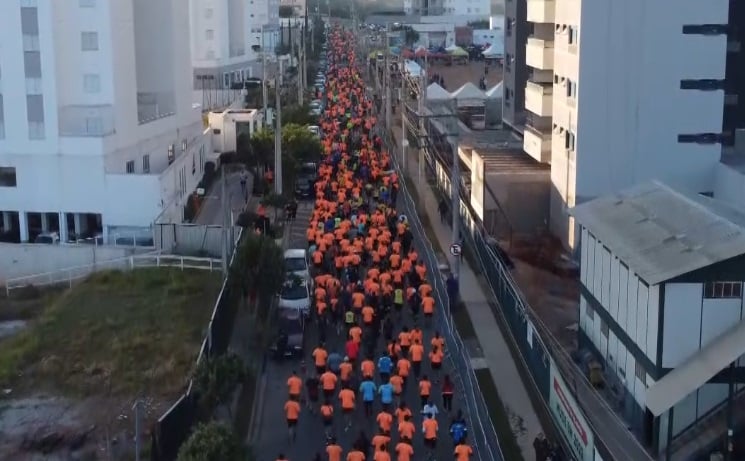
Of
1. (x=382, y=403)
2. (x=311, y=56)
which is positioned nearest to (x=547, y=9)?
(x=382, y=403)

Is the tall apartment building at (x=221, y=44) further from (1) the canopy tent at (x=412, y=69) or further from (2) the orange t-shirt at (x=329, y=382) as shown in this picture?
(2) the orange t-shirt at (x=329, y=382)

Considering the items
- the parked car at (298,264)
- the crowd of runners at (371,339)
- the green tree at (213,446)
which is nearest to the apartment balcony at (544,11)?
the crowd of runners at (371,339)

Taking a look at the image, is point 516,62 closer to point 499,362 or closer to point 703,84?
point 703,84

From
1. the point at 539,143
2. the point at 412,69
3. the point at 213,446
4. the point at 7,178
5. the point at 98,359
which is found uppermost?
the point at 412,69

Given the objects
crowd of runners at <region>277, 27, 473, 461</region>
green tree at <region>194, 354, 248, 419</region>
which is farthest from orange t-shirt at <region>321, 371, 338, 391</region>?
green tree at <region>194, 354, 248, 419</region>

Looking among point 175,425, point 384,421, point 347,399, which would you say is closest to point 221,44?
point 347,399

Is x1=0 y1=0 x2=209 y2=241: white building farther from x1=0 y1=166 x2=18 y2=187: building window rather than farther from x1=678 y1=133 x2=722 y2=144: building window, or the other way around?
x1=678 y1=133 x2=722 y2=144: building window
